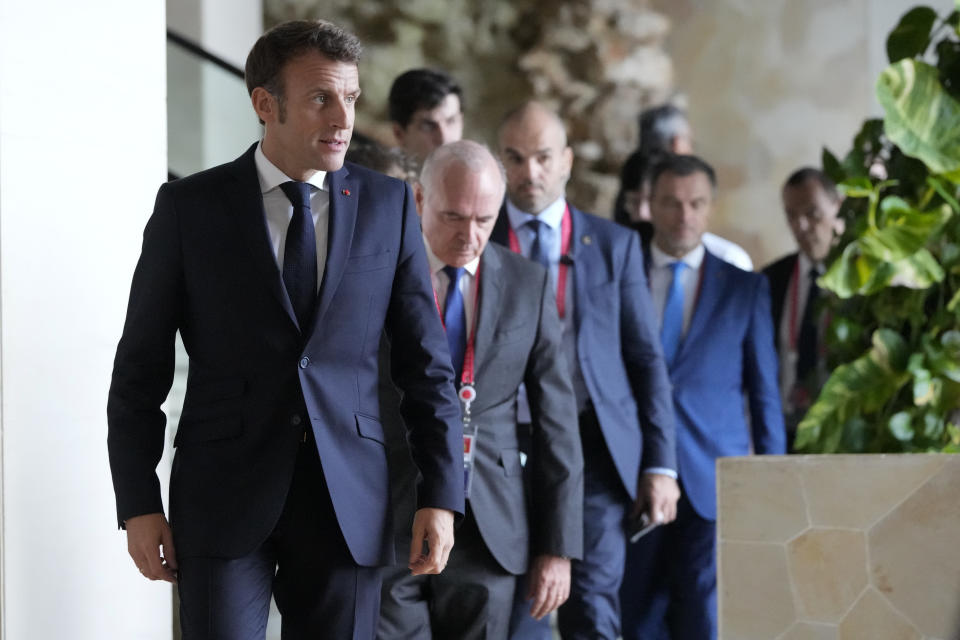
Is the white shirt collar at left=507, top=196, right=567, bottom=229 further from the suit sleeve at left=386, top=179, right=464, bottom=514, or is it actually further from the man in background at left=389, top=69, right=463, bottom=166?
the suit sleeve at left=386, top=179, right=464, bottom=514

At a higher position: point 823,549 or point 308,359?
point 308,359

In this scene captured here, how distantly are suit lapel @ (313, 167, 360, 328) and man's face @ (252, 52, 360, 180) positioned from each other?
0.22 ft

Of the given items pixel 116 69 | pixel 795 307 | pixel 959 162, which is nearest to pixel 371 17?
pixel 795 307

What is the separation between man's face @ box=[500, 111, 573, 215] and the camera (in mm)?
3939

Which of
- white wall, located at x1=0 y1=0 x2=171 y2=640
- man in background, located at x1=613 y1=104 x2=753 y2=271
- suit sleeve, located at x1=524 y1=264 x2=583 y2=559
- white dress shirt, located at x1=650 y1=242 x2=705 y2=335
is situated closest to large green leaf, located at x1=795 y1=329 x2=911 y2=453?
white dress shirt, located at x1=650 y1=242 x2=705 y2=335

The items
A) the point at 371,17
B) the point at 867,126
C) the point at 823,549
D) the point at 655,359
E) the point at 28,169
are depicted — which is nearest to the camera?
the point at 28,169

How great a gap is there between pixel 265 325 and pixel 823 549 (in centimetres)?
152

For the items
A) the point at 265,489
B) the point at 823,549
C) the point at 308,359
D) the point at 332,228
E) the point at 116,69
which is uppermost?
the point at 116,69

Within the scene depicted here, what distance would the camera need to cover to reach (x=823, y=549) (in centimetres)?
311

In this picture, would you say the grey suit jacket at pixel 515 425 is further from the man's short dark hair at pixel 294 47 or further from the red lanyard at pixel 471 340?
the man's short dark hair at pixel 294 47

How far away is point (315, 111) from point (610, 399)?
1722 mm

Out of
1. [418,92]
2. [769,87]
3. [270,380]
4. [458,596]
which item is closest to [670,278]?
[418,92]

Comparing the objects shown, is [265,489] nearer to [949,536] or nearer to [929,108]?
[949,536]

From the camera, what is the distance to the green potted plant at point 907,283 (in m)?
3.97
